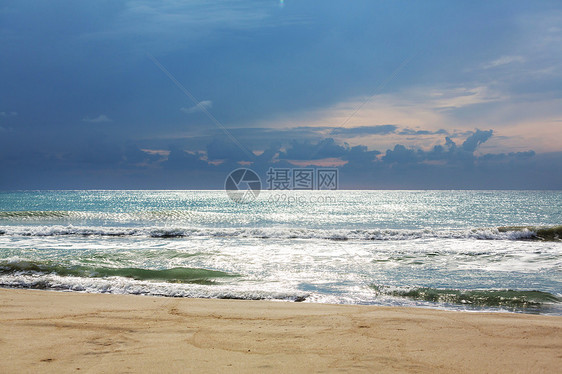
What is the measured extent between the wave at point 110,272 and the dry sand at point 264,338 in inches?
112

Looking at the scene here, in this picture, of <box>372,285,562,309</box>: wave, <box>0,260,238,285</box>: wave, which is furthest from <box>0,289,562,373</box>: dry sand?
<box>0,260,238,285</box>: wave

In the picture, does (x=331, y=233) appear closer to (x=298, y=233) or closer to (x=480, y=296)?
(x=298, y=233)

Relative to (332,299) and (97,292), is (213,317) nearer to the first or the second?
(332,299)

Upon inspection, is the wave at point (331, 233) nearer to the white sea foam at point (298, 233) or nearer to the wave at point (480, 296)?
the white sea foam at point (298, 233)

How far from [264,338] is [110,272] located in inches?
273

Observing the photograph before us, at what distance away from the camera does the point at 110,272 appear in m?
10.2

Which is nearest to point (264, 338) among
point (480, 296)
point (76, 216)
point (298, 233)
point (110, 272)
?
point (480, 296)

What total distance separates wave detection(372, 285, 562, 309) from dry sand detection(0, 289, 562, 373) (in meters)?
1.12

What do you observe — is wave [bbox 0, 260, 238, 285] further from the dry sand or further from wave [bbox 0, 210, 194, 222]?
wave [bbox 0, 210, 194, 222]

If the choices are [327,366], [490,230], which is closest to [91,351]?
[327,366]

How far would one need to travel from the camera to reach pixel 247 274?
1019cm

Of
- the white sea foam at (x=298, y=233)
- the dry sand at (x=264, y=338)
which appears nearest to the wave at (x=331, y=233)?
the white sea foam at (x=298, y=233)

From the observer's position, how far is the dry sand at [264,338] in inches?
159

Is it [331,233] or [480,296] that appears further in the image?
[331,233]
